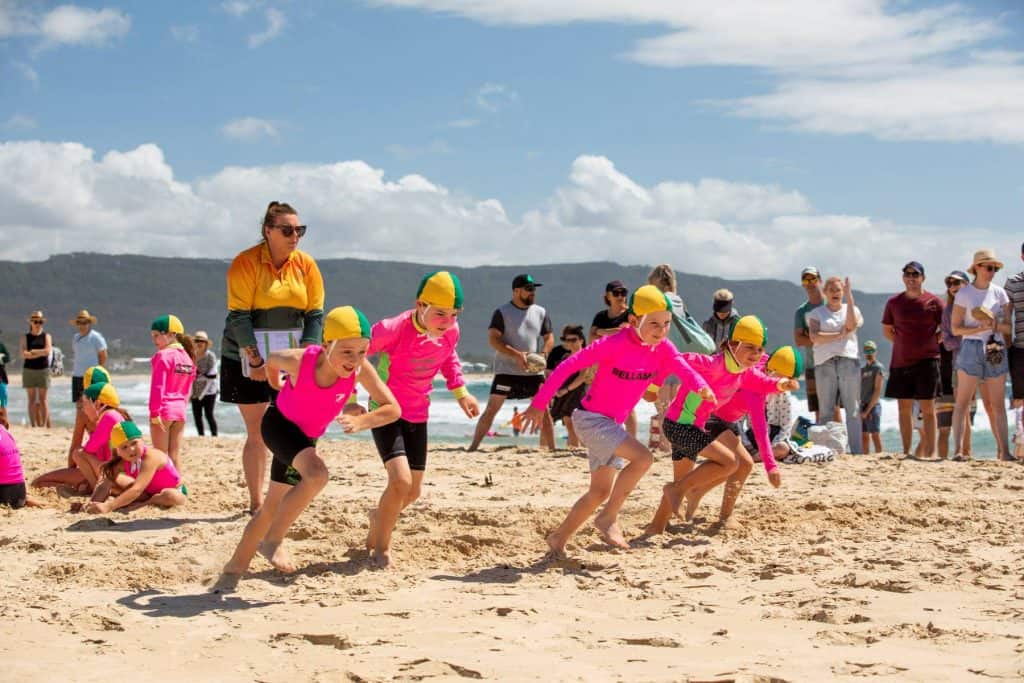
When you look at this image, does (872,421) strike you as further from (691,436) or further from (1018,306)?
(691,436)

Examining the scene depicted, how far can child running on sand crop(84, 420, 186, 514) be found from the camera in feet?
26.0

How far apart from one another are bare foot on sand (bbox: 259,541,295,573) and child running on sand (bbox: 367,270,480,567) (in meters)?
0.55

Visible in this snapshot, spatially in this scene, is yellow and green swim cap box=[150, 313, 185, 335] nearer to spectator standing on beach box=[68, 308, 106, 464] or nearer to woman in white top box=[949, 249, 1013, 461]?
spectator standing on beach box=[68, 308, 106, 464]

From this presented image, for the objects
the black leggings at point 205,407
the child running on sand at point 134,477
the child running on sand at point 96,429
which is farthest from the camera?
the black leggings at point 205,407

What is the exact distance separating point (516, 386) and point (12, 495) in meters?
4.99

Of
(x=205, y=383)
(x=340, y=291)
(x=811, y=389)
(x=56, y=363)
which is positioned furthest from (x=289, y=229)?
(x=340, y=291)

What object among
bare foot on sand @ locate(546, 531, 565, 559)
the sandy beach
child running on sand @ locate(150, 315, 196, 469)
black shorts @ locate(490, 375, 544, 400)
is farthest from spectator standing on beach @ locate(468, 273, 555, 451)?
bare foot on sand @ locate(546, 531, 565, 559)

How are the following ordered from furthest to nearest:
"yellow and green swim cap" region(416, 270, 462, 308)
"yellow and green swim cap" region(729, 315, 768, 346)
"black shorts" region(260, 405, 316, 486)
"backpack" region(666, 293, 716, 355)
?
"backpack" region(666, 293, 716, 355)
"yellow and green swim cap" region(729, 315, 768, 346)
"yellow and green swim cap" region(416, 270, 462, 308)
"black shorts" region(260, 405, 316, 486)

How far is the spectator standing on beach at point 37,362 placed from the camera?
1623cm

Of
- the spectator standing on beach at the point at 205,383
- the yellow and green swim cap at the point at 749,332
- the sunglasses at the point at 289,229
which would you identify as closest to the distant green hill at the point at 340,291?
the spectator standing on beach at the point at 205,383

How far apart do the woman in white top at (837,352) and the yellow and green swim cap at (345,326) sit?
6.89 m

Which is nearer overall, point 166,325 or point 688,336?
point 166,325

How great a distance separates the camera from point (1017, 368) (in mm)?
10750

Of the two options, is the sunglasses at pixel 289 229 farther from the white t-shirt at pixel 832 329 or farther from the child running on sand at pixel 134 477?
the white t-shirt at pixel 832 329
